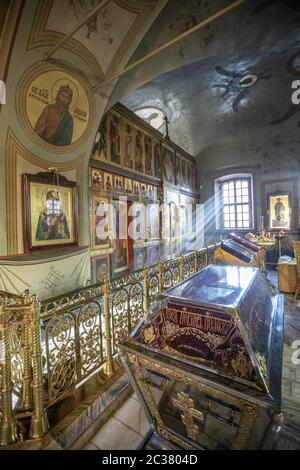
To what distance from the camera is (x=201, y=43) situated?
5141 millimetres

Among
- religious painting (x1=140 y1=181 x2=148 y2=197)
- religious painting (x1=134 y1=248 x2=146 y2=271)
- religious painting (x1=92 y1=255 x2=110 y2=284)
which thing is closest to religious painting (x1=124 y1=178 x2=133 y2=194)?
religious painting (x1=140 y1=181 x2=148 y2=197)

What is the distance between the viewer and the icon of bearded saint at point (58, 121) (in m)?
4.09

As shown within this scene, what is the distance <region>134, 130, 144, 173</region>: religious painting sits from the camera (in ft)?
24.5

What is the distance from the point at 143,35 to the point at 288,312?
6279 millimetres

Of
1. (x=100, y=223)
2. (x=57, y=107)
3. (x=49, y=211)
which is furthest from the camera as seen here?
(x=100, y=223)

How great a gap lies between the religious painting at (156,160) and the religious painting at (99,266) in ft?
13.5

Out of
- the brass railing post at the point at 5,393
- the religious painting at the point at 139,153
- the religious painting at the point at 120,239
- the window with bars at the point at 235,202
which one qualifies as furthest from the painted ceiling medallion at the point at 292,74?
the brass railing post at the point at 5,393

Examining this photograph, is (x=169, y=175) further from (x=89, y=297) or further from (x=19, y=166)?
(x=89, y=297)

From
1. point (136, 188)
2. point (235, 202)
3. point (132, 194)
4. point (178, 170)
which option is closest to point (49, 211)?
point (132, 194)

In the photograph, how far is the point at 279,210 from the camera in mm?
10258

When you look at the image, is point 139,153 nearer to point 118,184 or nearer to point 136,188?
point 136,188

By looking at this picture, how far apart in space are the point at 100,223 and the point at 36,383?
4.54 meters

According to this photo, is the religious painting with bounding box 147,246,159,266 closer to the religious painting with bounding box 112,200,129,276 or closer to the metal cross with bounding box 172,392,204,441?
the religious painting with bounding box 112,200,129,276

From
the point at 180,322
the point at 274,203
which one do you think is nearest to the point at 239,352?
the point at 180,322
